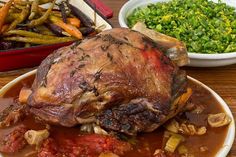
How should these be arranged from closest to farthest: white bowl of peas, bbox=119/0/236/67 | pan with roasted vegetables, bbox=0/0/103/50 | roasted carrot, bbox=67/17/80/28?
white bowl of peas, bbox=119/0/236/67 < pan with roasted vegetables, bbox=0/0/103/50 < roasted carrot, bbox=67/17/80/28

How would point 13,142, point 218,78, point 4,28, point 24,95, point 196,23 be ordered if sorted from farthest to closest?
point 196,23 → point 4,28 → point 218,78 → point 24,95 → point 13,142

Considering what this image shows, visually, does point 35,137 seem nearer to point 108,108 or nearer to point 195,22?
point 108,108

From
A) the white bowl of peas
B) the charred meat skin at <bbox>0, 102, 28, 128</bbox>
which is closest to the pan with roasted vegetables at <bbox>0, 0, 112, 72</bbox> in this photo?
the white bowl of peas

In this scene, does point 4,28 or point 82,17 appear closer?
point 4,28

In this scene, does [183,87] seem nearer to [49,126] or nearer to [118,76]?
[118,76]

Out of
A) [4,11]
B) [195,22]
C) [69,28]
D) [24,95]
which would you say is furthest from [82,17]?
[24,95]

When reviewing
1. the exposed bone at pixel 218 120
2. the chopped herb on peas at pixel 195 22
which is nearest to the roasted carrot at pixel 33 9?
the chopped herb on peas at pixel 195 22

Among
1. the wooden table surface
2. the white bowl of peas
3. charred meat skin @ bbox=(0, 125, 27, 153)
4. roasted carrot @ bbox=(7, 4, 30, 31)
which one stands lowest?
the wooden table surface

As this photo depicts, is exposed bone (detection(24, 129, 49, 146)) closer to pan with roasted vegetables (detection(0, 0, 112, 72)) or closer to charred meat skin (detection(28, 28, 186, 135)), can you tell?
charred meat skin (detection(28, 28, 186, 135))
